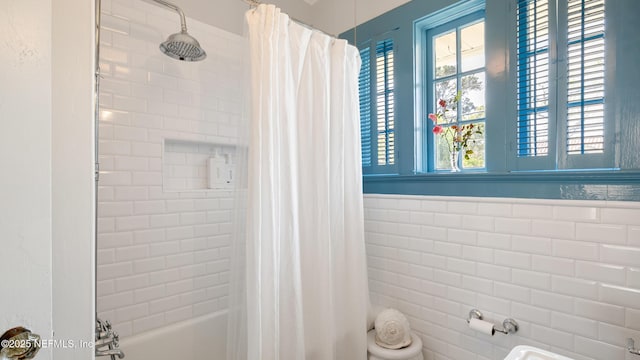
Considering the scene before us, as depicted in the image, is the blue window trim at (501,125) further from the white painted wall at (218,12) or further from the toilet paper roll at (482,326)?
the white painted wall at (218,12)

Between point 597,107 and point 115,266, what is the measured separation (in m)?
2.29

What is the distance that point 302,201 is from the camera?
143 centimetres

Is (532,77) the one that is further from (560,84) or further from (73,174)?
(73,174)

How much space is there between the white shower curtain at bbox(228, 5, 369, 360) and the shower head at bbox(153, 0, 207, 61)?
0.99ft

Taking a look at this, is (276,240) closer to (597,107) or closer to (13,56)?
(13,56)

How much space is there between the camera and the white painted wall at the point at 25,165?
1.71 feet

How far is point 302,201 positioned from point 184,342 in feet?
3.51

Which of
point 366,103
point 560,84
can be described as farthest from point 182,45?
point 560,84

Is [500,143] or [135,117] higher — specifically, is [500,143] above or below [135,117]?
below

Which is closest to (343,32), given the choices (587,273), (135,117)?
(135,117)

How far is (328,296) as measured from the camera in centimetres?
145

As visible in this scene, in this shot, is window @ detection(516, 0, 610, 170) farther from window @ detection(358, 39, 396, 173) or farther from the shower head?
the shower head

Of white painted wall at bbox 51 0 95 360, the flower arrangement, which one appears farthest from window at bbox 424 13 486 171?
white painted wall at bbox 51 0 95 360

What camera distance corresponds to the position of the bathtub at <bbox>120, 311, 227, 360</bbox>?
146cm
